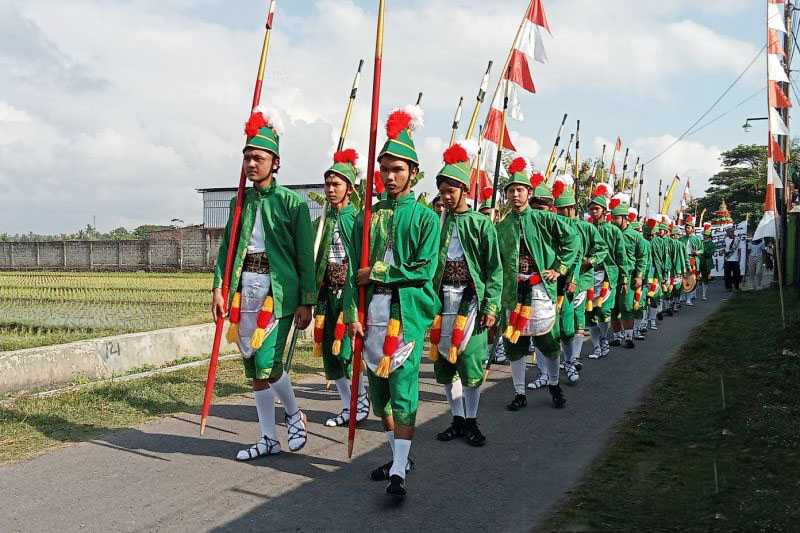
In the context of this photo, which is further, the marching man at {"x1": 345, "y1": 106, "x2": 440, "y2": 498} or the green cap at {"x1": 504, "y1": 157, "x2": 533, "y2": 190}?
the green cap at {"x1": 504, "y1": 157, "x2": 533, "y2": 190}

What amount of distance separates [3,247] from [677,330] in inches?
1513

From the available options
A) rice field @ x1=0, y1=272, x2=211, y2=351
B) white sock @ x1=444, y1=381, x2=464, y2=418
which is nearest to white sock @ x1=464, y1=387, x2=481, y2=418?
white sock @ x1=444, y1=381, x2=464, y2=418

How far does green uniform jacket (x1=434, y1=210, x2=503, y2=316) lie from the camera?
19.1 ft

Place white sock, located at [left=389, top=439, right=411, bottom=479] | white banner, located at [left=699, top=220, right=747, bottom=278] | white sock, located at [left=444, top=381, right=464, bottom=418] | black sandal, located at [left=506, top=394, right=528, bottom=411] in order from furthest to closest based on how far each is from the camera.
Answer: white banner, located at [left=699, top=220, right=747, bottom=278]
black sandal, located at [left=506, top=394, right=528, bottom=411]
white sock, located at [left=444, top=381, right=464, bottom=418]
white sock, located at [left=389, top=439, right=411, bottom=479]

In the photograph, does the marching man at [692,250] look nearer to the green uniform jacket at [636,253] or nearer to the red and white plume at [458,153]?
the green uniform jacket at [636,253]

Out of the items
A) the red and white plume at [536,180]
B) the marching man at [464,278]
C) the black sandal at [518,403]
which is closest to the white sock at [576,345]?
the black sandal at [518,403]

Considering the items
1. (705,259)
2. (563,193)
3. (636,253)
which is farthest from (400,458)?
Result: (705,259)

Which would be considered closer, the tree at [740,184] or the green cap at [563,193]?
the green cap at [563,193]

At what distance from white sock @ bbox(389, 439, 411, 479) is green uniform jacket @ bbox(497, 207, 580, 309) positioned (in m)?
2.41

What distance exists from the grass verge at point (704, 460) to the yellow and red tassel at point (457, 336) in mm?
1280

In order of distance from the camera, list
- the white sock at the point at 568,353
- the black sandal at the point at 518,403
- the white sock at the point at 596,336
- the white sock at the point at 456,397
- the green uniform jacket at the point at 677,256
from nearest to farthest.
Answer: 1. the white sock at the point at 456,397
2. the black sandal at the point at 518,403
3. the white sock at the point at 568,353
4. the white sock at the point at 596,336
5. the green uniform jacket at the point at 677,256

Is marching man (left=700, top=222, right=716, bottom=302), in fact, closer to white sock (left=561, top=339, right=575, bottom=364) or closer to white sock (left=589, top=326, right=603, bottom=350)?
white sock (left=589, top=326, right=603, bottom=350)

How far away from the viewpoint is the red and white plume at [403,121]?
199 inches

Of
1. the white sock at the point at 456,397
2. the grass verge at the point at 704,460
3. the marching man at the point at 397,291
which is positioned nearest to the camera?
the grass verge at the point at 704,460
